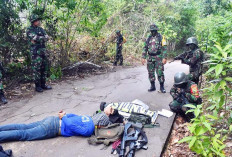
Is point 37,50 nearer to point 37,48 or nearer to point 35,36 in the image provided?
point 37,48

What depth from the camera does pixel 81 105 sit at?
5238mm

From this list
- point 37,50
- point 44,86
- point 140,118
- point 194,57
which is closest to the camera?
point 140,118

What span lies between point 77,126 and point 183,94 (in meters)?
2.44

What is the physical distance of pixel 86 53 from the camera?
9.61 m

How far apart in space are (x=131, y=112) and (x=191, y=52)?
2.51m

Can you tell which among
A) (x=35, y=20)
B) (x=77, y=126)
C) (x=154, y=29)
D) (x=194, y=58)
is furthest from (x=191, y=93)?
(x=35, y=20)

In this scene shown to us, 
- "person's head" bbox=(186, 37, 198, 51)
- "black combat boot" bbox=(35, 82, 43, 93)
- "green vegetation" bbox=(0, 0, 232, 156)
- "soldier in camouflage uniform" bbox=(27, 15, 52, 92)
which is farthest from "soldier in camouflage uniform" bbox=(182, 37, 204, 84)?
"black combat boot" bbox=(35, 82, 43, 93)

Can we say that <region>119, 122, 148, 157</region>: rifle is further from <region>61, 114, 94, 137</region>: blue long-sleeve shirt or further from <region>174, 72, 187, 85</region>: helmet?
<region>174, 72, 187, 85</region>: helmet

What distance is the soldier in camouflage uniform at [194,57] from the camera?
206 inches

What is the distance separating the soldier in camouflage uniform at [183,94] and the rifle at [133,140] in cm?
130

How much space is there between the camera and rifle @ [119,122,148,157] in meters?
3.11

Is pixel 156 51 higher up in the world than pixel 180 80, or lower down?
higher up

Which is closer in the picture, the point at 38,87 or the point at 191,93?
the point at 191,93

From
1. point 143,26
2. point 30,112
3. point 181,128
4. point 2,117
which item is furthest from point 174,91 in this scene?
point 143,26
